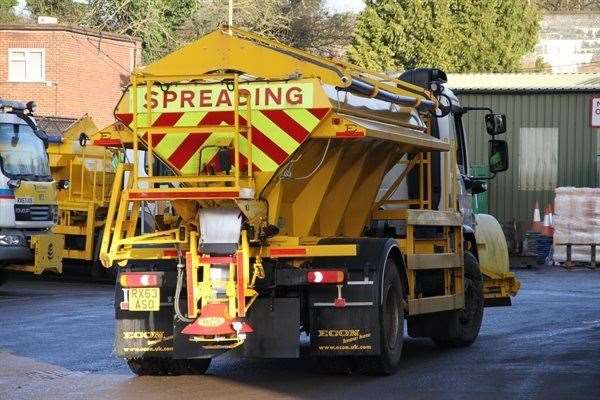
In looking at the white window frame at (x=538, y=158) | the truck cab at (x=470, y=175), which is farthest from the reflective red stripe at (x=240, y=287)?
the white window frame at (x=538, y=158)

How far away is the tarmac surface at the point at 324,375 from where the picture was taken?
11.1 m

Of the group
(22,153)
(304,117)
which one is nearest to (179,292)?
(304,117)

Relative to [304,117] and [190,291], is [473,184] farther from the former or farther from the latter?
[190,291]

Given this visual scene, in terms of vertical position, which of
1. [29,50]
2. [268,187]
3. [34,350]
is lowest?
[34,350]

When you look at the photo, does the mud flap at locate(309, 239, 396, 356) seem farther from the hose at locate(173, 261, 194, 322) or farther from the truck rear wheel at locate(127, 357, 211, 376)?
the truck rear wheel at locate(127, 357, 211, 376)

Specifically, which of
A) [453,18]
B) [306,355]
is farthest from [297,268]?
[453,18]

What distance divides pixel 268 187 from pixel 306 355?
3.21 m

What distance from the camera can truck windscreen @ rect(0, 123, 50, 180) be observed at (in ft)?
75.9

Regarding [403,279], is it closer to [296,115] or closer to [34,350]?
[296,115]

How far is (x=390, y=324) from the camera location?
477 inches

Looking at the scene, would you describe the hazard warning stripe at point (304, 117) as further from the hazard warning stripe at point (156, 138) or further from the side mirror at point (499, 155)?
the side mirror at point (499, 155)

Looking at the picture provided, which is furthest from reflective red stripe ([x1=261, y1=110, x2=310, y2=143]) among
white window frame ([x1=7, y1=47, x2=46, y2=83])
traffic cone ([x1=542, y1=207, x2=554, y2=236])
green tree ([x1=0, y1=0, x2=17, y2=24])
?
green tree ([x1=0, y1=0, x2=17, y2=24])

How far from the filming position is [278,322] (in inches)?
446

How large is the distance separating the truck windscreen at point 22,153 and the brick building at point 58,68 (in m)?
22.9
